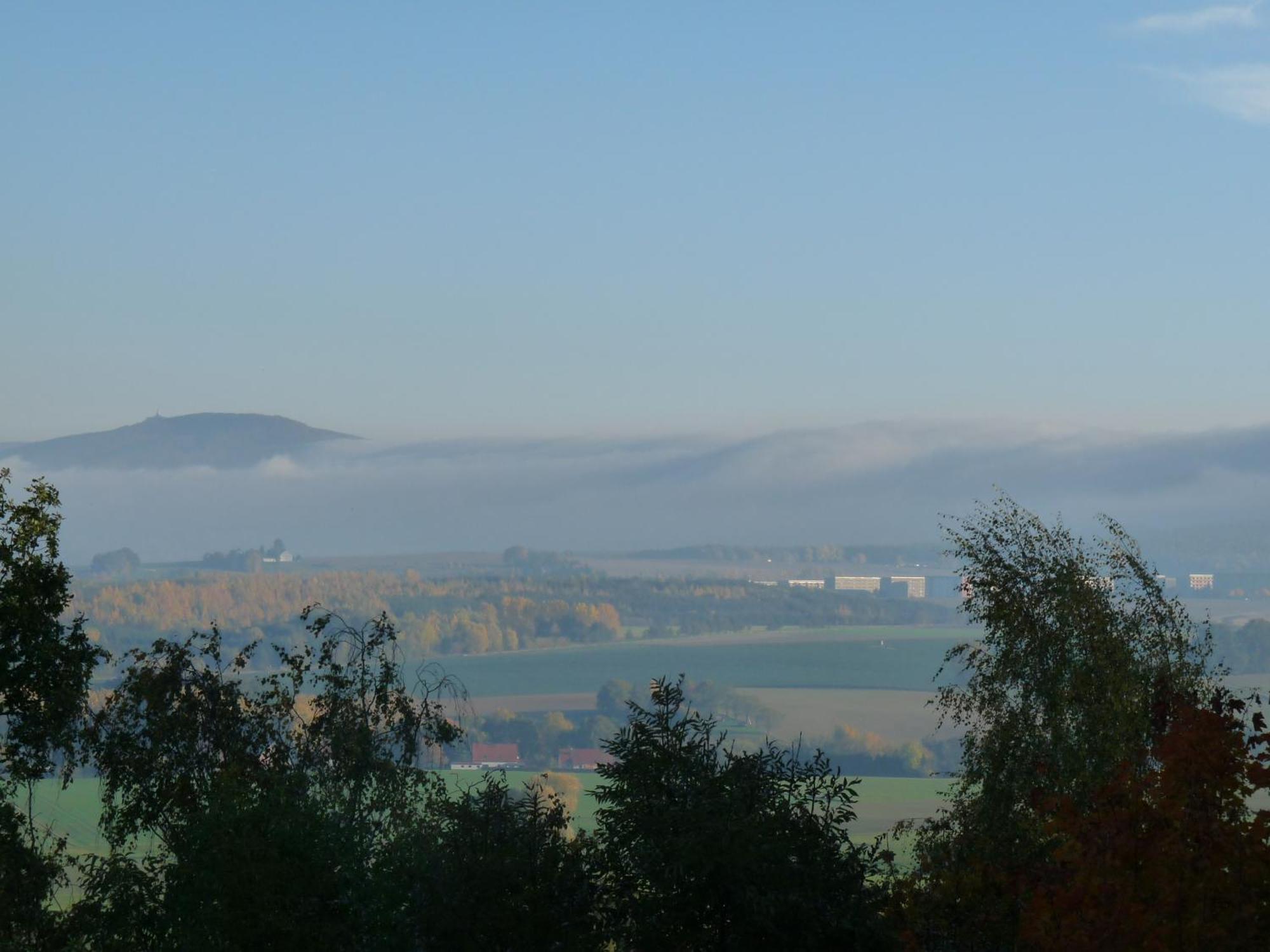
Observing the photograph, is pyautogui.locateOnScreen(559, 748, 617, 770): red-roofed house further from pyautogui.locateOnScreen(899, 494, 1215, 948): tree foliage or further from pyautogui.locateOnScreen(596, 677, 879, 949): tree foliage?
pyautogui.locateOnScreen(596, 677, 879, 949): tree foliage

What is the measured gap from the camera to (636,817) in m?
20.5

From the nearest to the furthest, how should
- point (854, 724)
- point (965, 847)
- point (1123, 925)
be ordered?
1. point (1123, 925)
2. point (965, 847)
3. point (854, 724)

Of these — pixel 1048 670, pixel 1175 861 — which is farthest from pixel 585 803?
pixel 1175 861

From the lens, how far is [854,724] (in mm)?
197625

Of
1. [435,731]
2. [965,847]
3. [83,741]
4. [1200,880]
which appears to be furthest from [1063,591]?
[83,741]

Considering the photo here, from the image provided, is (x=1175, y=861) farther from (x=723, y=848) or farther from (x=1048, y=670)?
(x=1048, y=670)

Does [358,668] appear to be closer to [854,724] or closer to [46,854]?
[46,854]

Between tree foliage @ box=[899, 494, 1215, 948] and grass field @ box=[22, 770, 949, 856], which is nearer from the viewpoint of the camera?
tree foliage @ box=[899, 494, 1215, 948]

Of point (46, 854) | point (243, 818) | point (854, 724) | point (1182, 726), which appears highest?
point (1182, 726)

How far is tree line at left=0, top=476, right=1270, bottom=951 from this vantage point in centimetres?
1772

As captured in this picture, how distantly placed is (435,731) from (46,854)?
24.8 ft

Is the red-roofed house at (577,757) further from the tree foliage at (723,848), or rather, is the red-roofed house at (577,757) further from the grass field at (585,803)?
the tree foliage at (723,848)

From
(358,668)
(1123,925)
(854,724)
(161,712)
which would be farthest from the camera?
(854,724)

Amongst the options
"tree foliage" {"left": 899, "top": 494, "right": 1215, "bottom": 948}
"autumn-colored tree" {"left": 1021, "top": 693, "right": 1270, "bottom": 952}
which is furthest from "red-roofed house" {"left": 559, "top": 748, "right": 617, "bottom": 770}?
"autumn-colored tree" {"left": 1021, "top": 693, "right": 1270, "bottom": 952}
